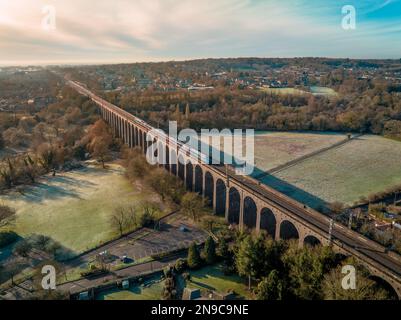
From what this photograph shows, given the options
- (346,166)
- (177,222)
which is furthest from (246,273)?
(346,166)

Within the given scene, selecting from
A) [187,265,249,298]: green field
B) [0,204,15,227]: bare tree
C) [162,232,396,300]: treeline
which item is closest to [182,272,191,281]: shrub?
[162,232,396,300]: treeline

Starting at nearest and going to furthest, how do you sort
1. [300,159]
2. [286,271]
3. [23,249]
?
[286,271], [23,249], [300,159]

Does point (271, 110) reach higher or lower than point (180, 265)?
higher

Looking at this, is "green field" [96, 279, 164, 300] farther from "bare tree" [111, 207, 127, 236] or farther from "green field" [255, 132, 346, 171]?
"green field" [255, 132, 346, 171]

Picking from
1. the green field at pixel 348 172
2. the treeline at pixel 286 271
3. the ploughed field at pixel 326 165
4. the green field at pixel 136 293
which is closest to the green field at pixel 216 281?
the treeline at pixel 286 271

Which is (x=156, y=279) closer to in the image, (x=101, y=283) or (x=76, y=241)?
(x=101, y=283)

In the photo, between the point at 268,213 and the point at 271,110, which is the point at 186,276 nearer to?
the point at 268,213

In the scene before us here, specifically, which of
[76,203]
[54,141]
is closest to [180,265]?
[76,203]
